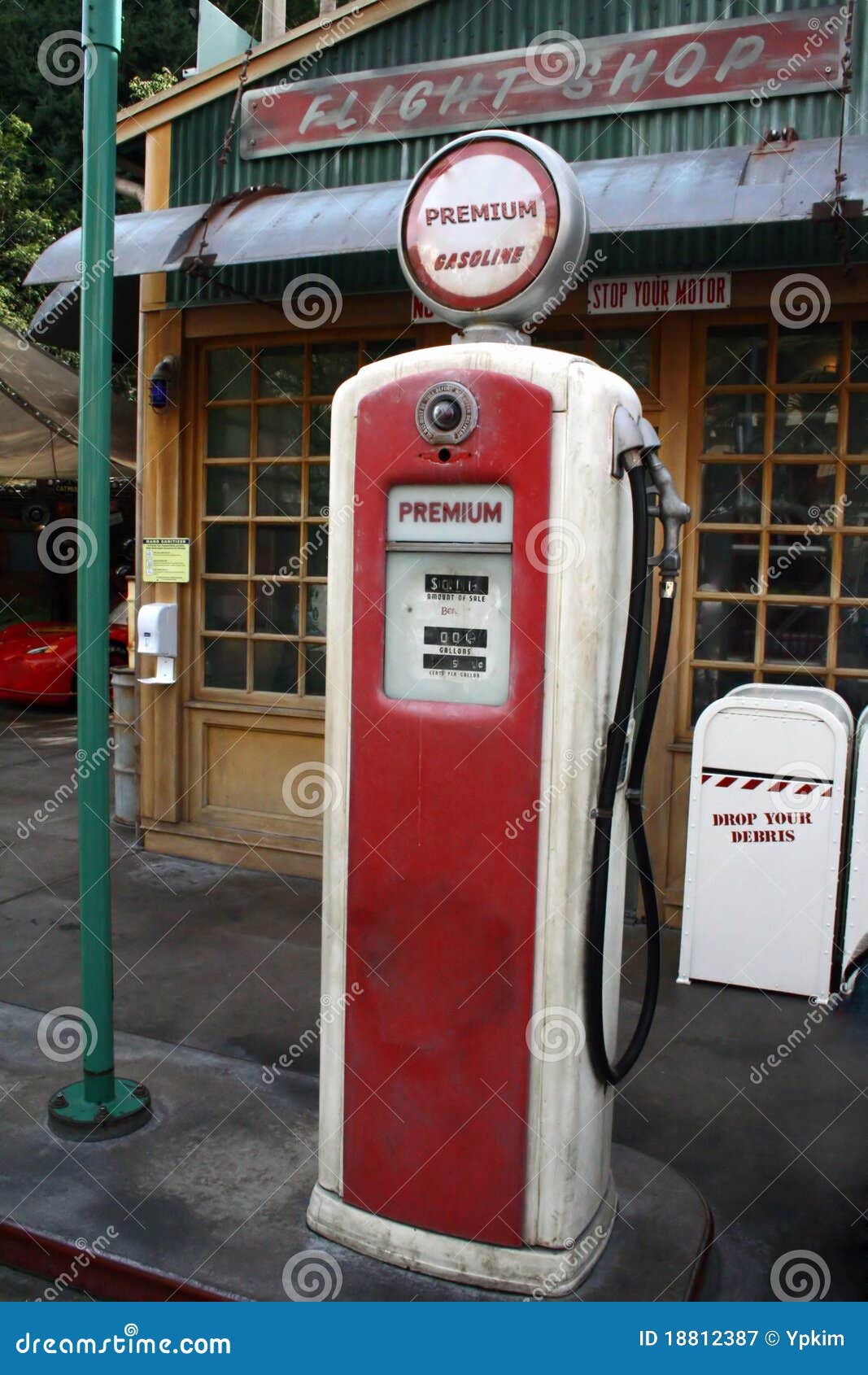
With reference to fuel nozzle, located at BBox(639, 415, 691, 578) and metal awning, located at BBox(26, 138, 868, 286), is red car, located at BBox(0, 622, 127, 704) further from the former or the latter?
fuel nozzle, located at BBox(639, 415, 691, 578)

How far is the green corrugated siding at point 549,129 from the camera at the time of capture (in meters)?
5.33

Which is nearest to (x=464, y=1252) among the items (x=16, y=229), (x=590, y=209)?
(x=590, y=209)

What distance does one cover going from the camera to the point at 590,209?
15.9 ft

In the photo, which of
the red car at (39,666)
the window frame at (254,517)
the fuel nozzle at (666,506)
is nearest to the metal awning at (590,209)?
the window frame at (254,517)

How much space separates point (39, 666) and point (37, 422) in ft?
9.45

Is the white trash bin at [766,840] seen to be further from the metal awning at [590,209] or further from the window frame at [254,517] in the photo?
the window frame at [254,517]

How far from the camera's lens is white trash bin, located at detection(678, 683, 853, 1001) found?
4.94 m

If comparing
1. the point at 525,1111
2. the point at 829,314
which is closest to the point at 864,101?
the point at 829,314

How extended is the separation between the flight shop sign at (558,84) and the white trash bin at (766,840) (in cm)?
293

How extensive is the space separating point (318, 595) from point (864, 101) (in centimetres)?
373

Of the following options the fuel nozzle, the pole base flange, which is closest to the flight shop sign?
the fuel nozzle

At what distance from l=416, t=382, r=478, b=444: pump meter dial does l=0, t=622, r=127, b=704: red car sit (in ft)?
37.1

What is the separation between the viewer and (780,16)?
17.1 ft

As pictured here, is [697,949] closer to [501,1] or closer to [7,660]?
[501,1]
